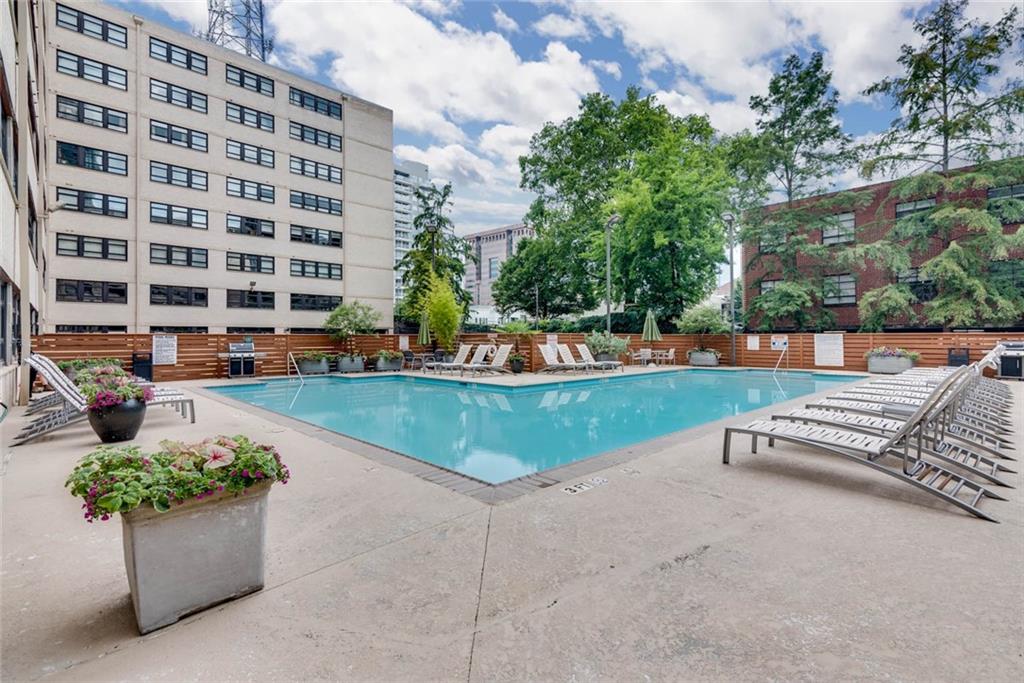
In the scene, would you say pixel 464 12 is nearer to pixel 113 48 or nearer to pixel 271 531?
pixel 271 531

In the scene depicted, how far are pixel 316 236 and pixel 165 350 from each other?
43.5 feet

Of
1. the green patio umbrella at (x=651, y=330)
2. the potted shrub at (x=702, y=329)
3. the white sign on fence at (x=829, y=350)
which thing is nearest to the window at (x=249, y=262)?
the green patio umbrella at (x=651, y=330)

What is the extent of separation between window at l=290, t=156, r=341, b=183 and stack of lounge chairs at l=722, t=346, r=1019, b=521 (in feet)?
86.2

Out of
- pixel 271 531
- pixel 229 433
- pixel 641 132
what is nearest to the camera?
pixel 271 531

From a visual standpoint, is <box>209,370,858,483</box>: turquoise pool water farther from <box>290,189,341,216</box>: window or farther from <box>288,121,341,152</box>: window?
<box>288,121,341,152</box>: window

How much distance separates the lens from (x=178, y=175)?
2153cm

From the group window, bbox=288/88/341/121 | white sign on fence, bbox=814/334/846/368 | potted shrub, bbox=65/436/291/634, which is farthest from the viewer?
window, bbox=288/88/341/121

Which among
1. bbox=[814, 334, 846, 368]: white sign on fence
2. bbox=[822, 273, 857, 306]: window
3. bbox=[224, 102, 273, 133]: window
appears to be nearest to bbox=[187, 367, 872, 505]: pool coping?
bbox=[814, 334, 846, 368]: white sign on fence

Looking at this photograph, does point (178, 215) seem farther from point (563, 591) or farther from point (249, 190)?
point (563, 591)

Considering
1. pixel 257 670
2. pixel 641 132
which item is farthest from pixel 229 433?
pixel 641 132

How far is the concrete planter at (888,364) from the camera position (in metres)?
15.1

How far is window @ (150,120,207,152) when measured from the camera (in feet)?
68.7

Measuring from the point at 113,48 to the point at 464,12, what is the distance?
16.8 meters

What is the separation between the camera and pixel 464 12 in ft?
44.5
